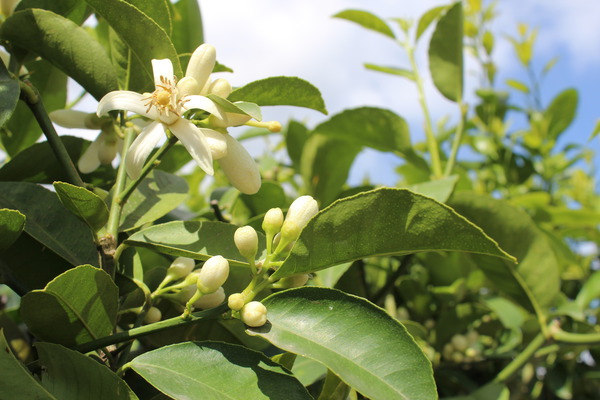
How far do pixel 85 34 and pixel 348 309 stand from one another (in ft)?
1.95

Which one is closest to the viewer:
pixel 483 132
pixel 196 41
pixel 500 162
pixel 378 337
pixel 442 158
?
pixel 378 337

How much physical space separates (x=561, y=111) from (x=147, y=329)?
225cm

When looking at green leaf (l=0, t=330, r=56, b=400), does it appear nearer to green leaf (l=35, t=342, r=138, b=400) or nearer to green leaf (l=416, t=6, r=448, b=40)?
green leaf (l=35, t=342, r=138, b=400)

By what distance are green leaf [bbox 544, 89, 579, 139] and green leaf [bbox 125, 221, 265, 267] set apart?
6.61ft

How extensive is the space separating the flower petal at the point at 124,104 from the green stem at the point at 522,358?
3.58ft

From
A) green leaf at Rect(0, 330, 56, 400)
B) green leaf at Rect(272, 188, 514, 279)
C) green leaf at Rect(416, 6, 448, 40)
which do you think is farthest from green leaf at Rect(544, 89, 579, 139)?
green leaf at Rect(0, 330, 56, 400)

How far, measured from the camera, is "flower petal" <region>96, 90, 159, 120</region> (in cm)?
75

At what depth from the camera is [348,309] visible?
66 cm

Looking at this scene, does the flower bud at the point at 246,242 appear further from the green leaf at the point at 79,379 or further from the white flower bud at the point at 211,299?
the green leaf at the point at 79,379

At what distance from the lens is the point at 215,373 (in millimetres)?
656

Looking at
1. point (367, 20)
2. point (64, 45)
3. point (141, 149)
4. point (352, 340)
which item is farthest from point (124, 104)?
point (367, 20)

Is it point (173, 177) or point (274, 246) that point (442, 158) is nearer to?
point (173, 177)

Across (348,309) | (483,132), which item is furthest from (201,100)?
(483,132)

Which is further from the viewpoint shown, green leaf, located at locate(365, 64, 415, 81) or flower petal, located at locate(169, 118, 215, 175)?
green leaf, located at locate(365, 64, 415, 81)
